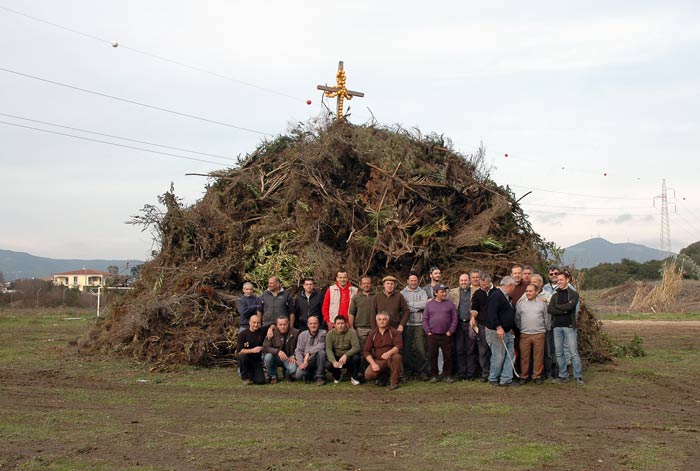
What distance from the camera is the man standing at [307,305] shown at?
11992mm

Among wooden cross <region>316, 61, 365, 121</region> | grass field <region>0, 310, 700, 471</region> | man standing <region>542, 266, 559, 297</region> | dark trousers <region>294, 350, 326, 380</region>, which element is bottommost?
grass field <region>0, 310, 700, 471</region>

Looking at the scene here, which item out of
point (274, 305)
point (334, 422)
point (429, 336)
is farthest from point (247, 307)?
point (334, 422)

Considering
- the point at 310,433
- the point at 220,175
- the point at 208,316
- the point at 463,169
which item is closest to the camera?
the point at 310,433

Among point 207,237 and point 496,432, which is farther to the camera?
point 207,237

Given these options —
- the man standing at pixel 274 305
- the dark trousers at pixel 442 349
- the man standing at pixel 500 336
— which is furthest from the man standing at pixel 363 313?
the man standing at pixel 500 336

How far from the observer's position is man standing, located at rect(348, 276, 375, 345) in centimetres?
1147

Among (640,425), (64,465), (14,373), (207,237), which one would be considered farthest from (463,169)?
(64,465)

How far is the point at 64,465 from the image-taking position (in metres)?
6.45

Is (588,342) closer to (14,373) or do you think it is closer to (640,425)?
(640,425)

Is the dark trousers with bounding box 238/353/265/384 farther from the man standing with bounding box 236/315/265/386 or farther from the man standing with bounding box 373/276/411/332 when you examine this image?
the man standing with bounding box 373/276/411/332

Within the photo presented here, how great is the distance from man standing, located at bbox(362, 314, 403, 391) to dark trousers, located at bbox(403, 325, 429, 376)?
2.24ft

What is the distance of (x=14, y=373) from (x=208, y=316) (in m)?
3.31

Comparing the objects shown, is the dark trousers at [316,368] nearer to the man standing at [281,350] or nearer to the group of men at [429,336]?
the group of men at [429,336]

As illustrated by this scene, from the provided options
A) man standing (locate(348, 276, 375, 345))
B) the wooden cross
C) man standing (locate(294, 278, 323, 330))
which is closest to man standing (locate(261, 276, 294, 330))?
man standing (locate(294, 278, 323, 330))
